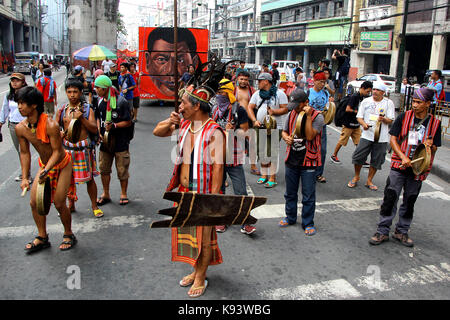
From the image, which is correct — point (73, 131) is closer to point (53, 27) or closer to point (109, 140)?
point (109, 140)

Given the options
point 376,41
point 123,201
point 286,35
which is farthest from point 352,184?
point 286,35

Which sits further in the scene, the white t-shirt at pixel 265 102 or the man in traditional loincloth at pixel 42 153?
the white t-shirt at pixel 265 102

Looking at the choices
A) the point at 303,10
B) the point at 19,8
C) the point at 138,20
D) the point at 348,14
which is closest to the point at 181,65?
the point at 348,14

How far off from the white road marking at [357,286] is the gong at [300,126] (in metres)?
1.77

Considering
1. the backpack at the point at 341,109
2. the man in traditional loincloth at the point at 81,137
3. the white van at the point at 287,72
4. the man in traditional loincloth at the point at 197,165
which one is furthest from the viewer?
the white van at the point at 287,72

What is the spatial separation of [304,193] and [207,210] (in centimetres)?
219

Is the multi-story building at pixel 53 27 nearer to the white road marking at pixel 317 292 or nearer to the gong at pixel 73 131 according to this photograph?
the gong at pixel 73 131

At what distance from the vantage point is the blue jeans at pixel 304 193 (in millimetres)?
4715

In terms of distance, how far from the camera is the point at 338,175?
24.1 feet

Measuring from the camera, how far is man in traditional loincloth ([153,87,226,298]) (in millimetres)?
3250

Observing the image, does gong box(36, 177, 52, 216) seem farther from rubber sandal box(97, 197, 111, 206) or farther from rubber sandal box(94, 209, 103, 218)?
rubber sandal box(97, 197, 111, 206)

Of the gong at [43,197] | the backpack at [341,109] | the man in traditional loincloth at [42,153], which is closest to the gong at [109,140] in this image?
the man in traditional loincloth at [42,153]
